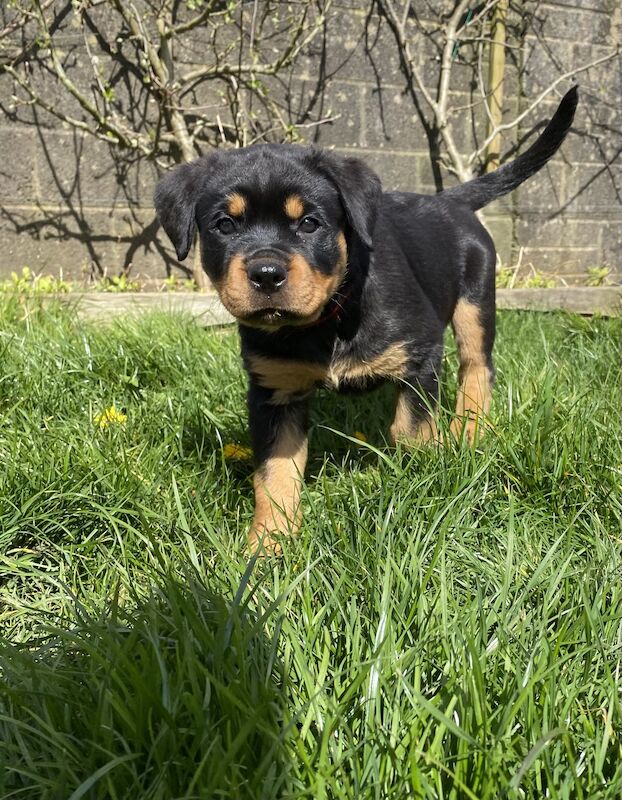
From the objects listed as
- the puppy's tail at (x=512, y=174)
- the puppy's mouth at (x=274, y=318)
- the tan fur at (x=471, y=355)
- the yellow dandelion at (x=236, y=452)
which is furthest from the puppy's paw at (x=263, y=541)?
the puppy's tail at (x=512, y=174)

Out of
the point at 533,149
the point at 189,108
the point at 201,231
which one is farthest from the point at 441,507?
the point at 189,108

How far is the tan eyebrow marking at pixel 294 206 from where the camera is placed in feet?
7.29

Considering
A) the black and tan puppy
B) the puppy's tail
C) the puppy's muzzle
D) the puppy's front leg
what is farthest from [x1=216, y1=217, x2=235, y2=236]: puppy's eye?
the puppy's tail

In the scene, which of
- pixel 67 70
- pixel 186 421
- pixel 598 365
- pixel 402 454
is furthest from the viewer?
pixel 67 70

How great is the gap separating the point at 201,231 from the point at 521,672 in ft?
5.41

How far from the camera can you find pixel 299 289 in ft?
6.72

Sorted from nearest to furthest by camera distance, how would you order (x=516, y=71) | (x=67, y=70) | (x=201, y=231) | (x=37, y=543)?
(x=37, y=543), (x=201, y=231), (x=67, y=70), (x=516, y=71)

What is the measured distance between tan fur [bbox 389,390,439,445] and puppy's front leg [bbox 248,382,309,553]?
291 mm

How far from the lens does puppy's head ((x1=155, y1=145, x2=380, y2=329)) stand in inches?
81.0

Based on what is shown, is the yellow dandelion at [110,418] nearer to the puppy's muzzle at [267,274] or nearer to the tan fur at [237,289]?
the tan fur at [237,289]

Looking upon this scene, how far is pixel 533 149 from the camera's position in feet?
10.3

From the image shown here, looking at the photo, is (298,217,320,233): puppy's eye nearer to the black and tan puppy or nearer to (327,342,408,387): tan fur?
the black and tan puppy

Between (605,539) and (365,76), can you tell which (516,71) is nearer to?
(365,76)

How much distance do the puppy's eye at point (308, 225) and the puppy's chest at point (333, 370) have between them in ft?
1.16
